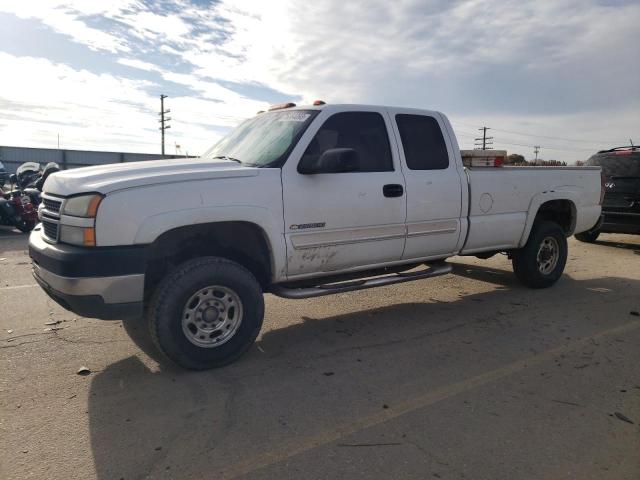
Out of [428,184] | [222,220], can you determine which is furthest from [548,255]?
[222,220]

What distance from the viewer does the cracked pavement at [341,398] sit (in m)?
2.74

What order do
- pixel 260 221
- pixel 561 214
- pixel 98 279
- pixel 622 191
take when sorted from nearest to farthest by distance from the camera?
pixel 98 279 < pixel 260 221 < pixel 561 214 < pixel 622 191

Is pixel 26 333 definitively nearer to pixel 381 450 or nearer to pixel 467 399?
pixel 381 450

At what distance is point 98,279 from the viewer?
11.3 ft

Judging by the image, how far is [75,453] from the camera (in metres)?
2.81

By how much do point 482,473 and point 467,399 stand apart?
85 cm

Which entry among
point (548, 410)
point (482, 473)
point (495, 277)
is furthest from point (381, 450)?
point (495, 277)

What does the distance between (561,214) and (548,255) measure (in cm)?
66

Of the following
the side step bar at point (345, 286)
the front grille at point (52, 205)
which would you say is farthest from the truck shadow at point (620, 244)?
the front grille at point (52, 205)

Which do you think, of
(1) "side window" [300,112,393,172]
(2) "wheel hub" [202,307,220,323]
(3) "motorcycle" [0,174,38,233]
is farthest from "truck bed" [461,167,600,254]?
(3) "motorcycle" [0,174,38,233]

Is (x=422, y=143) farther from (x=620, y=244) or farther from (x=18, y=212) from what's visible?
(x=18, y=212)

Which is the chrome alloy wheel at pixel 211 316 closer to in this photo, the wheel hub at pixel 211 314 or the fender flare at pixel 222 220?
the wheel hub at pixel 211 314

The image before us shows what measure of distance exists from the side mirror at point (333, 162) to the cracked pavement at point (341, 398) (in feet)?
5.07

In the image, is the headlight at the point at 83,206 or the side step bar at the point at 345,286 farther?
the side step bar at the point at 345,286
